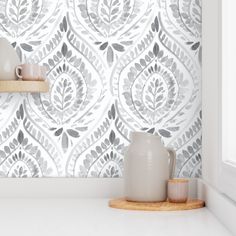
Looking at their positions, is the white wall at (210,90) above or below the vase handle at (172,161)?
above

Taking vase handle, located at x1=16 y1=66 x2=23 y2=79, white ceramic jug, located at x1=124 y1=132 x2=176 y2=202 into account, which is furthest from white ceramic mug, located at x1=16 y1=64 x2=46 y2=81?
white ceramic jug, located at x1=124 y1=132 x2=176 y2=202

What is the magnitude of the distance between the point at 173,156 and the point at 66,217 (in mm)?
502

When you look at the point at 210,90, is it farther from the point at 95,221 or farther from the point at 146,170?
the point at 95,221

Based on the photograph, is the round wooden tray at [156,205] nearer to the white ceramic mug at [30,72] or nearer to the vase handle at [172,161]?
the vase handle at [172,161]

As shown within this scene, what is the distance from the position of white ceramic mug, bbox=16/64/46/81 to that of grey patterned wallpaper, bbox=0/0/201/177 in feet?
0.32

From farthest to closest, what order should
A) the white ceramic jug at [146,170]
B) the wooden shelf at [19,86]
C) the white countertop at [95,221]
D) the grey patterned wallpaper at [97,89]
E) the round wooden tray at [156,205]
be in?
1. the grey patterned wallpaper at [97,89]
2. the wooden shelf at [19,86]
3. the white ceramic jug at [146,170]
4. the round wooden tray at [156,205]
5. the white countertop at [95,221]

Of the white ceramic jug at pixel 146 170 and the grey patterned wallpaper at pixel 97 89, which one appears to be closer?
the white ceramic jug at pixel 146 170

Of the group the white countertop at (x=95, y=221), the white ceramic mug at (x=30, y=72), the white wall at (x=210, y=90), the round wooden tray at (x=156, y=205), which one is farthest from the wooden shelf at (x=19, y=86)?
the white wall at (x=210, y=90)

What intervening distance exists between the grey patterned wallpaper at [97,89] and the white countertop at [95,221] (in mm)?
260

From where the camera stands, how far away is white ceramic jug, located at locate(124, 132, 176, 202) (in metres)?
1.87

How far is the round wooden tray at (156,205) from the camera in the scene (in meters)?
1.77

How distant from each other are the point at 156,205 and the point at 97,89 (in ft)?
1.88

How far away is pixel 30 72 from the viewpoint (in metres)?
2.06

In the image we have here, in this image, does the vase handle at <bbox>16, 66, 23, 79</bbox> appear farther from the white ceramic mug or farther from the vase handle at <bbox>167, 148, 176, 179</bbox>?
the vase handle at <bbox>167, 148, 176, 179</bbox>
